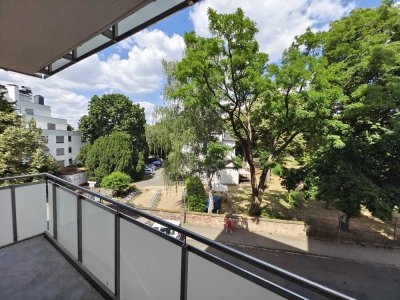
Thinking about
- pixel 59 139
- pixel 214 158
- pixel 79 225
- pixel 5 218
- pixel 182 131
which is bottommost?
pixel 5 218

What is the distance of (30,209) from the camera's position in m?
3.45

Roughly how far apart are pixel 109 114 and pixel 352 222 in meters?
26.9

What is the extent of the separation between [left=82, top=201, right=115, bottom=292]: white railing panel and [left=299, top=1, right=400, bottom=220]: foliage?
9234 mm

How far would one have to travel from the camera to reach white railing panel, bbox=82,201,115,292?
2.25 metres

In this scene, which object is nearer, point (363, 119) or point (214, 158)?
point (363, 119)

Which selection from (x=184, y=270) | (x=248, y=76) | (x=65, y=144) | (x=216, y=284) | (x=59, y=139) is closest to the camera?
(x=216, y=284)

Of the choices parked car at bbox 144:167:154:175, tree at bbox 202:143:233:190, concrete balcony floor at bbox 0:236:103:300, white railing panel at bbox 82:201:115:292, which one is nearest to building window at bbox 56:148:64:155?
parked car at bbox 144:167:154:175

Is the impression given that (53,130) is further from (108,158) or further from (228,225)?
(228,225)

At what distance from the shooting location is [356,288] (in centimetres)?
736

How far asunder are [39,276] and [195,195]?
10.7m

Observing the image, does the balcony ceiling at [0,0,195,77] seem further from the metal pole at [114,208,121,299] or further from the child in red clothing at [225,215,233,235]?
the child in red clothing at [225,215,233,235]

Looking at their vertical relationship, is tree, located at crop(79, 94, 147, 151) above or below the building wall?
above

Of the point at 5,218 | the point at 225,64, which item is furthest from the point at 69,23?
the point at 225,64

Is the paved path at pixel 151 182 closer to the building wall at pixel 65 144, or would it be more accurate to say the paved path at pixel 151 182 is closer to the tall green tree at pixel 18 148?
the building wall at pixel 65 144
